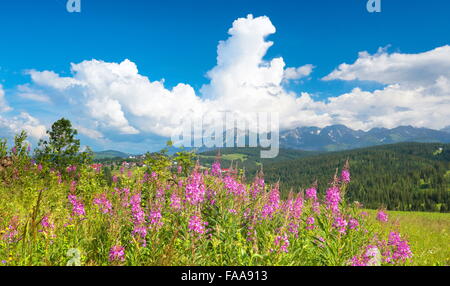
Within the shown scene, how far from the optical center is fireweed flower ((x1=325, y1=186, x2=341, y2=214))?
616 centimetres

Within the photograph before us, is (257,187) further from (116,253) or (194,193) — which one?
(116,253)

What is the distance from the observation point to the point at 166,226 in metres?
6.22

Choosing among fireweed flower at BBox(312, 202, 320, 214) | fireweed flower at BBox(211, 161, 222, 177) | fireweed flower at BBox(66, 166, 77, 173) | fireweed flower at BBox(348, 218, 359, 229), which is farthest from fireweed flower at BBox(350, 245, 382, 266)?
fireweed flower at BBox(66, 166, 77, 173)

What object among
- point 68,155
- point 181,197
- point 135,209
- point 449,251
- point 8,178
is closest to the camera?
point 135,209

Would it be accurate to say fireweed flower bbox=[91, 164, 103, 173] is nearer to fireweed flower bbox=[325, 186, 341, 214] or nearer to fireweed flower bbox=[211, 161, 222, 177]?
fireweed flower bbox=[211, 161, 222, 177]

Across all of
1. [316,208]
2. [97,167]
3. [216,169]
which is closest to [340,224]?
[316,208]

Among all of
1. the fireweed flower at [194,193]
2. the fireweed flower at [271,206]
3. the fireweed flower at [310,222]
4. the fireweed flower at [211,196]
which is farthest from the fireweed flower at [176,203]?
the fireweed flower at [310,222]

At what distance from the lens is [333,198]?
20.4 ft

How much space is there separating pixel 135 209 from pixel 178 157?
308 inches

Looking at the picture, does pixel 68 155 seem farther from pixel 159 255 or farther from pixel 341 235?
pixel 341 235

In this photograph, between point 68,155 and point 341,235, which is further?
point 68,155

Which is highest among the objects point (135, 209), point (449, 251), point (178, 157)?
point (178, 157)
